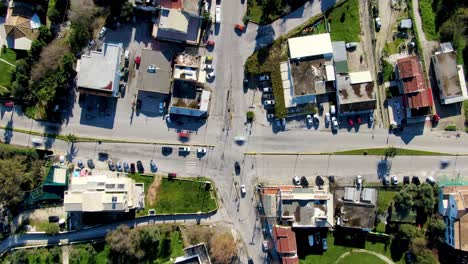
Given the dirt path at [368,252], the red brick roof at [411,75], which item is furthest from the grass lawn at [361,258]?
the red brick roof at [411,75]

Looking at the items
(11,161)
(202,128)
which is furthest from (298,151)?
(11,161)

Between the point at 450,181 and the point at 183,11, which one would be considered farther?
the point at 450,181

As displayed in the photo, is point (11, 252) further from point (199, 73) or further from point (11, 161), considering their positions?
point (199, 73)

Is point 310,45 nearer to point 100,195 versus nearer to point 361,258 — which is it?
point 361,258

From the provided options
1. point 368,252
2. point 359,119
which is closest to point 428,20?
point 359,119

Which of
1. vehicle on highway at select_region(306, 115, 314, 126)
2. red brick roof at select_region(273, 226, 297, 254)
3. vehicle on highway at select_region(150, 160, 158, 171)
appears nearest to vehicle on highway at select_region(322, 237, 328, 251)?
red brick roof at select_region(273, 226, 297, 254)

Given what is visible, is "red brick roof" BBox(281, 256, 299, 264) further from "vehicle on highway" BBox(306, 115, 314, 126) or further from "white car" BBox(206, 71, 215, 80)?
"white car" BBox(206, 71, 215, 80)

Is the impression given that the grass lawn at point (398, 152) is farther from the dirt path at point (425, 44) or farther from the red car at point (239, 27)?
the red car at point (239, 27)
